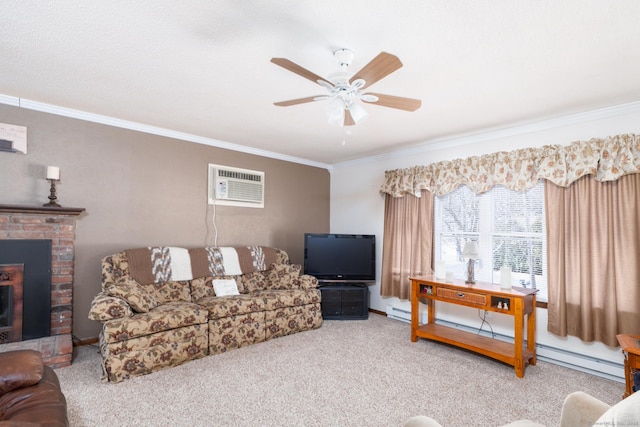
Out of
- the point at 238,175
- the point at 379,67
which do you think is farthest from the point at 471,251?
the point at 238,175

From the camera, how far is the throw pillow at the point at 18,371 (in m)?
1.66

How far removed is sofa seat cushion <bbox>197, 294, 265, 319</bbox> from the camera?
11.4 feet

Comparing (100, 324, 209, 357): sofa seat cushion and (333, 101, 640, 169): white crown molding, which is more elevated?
(333, 101, 640, 169): white crown molding

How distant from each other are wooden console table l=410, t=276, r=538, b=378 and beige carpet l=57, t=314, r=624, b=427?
0.14 metres

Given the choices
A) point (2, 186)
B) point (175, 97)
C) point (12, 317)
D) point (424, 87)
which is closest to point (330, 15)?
point (424, 87)

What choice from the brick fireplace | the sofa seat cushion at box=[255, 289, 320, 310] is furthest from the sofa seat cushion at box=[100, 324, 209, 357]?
the sofa seat cushion at box=[255, 289, 320, 310]

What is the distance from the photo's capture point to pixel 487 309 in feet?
10.8

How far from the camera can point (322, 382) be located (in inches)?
111

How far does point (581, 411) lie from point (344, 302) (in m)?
3.40

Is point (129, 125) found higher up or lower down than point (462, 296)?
higher up

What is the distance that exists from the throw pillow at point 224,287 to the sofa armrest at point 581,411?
3327 millimetres

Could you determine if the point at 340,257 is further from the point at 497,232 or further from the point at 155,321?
the point at 155,321

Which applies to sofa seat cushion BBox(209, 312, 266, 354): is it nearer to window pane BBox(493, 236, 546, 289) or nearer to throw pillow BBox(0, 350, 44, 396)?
throw pillow BBox(0, 350, 44, 396)

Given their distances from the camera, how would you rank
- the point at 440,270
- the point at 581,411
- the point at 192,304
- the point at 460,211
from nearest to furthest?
the point at 581,411, the point at 192,304, the point at 440,270, the point at 460,211
